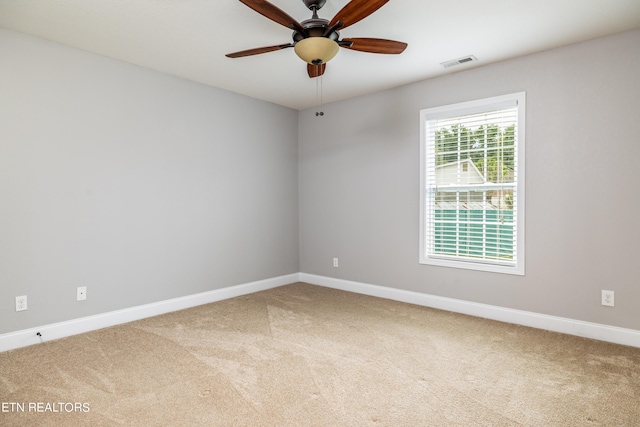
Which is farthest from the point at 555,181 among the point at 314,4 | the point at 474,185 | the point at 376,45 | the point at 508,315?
the point at 314,4

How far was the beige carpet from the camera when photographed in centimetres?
195

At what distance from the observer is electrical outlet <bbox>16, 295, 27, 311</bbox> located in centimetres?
291

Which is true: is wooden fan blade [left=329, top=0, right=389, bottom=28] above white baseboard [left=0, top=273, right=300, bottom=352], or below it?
above

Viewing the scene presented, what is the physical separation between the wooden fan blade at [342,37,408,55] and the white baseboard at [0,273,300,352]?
3.09m

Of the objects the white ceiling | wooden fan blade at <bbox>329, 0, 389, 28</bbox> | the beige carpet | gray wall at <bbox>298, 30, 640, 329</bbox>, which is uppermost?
the white ceiling

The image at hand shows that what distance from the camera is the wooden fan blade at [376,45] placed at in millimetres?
2471

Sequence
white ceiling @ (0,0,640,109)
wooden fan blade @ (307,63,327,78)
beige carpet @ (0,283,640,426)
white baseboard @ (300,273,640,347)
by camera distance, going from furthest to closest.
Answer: white baseboard @ (300,273,640,347) < wooden fan blade @ (307,63,327,78) < white ceiling @ (0,0,640,109) < beige carpet @ (0,283,640,426)

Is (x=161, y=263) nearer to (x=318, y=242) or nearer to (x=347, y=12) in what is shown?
(x=318, y=242)

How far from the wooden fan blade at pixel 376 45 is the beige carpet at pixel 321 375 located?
2.25 m

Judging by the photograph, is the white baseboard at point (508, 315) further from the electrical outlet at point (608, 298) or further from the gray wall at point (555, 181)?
the electrical outlet at point (608, 298)

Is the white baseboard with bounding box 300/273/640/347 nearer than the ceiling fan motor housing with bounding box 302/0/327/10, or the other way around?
the ceiling fan motor housing with bounding box 302/0/327/10

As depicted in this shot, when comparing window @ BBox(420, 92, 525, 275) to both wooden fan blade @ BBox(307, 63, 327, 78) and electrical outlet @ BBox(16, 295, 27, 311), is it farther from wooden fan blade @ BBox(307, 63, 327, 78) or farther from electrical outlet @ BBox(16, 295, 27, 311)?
electrical outlet @ BBox(16, 295, 27, 311)

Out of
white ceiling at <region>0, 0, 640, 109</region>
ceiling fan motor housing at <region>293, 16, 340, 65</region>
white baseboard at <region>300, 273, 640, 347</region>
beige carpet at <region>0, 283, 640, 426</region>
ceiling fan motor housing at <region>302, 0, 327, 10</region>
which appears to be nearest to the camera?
beige carpet at <region>0, 283, 640, 426</region>

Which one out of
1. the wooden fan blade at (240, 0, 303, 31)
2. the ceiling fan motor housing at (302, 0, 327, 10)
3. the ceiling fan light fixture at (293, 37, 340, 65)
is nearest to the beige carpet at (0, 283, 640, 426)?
the ceiling fan light fixture at (293, 37, 340, 65)
